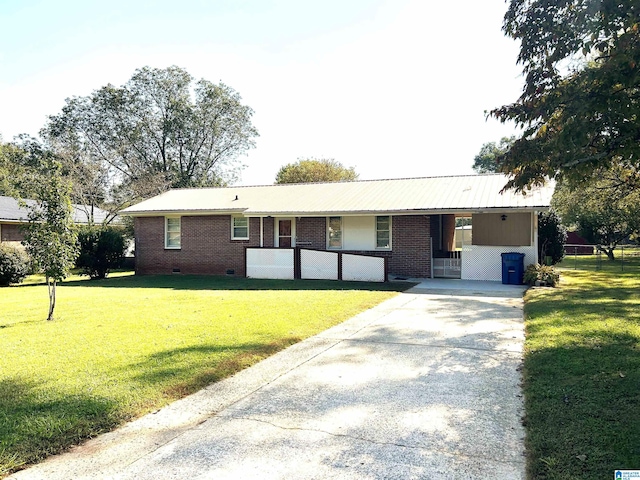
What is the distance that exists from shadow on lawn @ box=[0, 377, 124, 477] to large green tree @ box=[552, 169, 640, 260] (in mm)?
16941

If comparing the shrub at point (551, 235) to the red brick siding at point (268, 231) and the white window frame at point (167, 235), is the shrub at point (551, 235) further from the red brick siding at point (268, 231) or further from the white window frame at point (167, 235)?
the white window frame at point (167, 235)

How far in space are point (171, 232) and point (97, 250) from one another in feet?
10.4

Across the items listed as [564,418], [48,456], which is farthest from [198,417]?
[564,418]

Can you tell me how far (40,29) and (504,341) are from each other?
13076 millimetres

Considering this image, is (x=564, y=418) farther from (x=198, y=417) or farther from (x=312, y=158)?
(x=312, y=158)

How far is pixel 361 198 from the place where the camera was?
19.0 meters

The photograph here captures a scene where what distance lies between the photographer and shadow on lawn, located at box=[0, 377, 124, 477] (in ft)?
11.8

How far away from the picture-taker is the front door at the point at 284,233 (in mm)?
19547


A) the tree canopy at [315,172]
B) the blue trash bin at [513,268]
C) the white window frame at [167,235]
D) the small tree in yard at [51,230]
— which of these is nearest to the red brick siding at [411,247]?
the blue trash bin at [513,268]

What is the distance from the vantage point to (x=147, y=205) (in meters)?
22.2

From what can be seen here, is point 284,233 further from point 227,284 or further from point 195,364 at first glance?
point 195,364

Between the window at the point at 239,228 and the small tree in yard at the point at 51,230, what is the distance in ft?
34.9

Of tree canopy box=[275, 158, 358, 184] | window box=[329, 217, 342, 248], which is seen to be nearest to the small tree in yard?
window box=[329, 217, 342, 248]

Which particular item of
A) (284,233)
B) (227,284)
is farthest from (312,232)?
(227,284)
